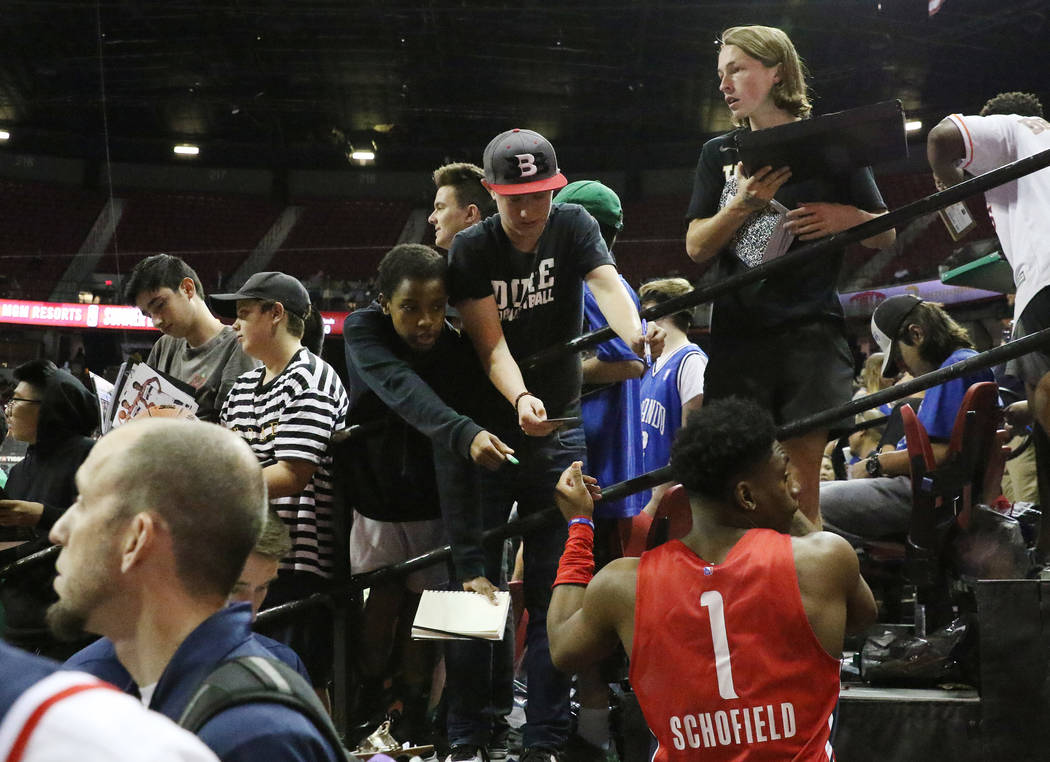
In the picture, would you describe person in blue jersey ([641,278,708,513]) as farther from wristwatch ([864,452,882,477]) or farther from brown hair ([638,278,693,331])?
wristwatch ([864,452,882,477])

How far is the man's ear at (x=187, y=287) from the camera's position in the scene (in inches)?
141

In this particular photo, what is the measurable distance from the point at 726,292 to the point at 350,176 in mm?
22802

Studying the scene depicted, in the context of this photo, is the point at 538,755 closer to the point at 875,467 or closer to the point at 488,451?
the point at 488,451

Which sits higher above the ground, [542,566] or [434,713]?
[542,566]

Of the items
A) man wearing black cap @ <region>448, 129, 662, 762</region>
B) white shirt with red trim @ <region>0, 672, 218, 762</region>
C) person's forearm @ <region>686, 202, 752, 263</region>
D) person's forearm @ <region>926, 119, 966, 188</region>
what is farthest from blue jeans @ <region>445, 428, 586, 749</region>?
white shirt with red trim @ <region>0, 672, 218, 762</region>

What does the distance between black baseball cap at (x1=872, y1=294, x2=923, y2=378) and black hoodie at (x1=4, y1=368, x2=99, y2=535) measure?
266cm

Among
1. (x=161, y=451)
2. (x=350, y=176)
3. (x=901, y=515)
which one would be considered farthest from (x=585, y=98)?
(x=161, y=451)

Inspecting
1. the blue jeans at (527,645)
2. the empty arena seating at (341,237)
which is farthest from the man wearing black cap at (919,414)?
the empty arena seating at (341,237)

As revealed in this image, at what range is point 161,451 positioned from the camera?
130 centimetres

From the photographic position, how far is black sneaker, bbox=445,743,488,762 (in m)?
2.48

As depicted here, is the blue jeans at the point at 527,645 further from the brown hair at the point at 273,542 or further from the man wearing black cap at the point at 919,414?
the man wearing black cap at the point at 919,414

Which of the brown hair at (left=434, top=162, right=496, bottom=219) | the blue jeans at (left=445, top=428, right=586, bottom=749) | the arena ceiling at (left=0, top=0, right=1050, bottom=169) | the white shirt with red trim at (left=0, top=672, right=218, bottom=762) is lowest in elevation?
the blue jeans at (left=445, top=428, right=586, bottom=749)

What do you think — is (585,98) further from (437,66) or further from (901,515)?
(901,515)

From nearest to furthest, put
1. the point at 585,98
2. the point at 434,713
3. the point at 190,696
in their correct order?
1. the point at 190,696
2. the point at 434,713
3. the point at 585,98
